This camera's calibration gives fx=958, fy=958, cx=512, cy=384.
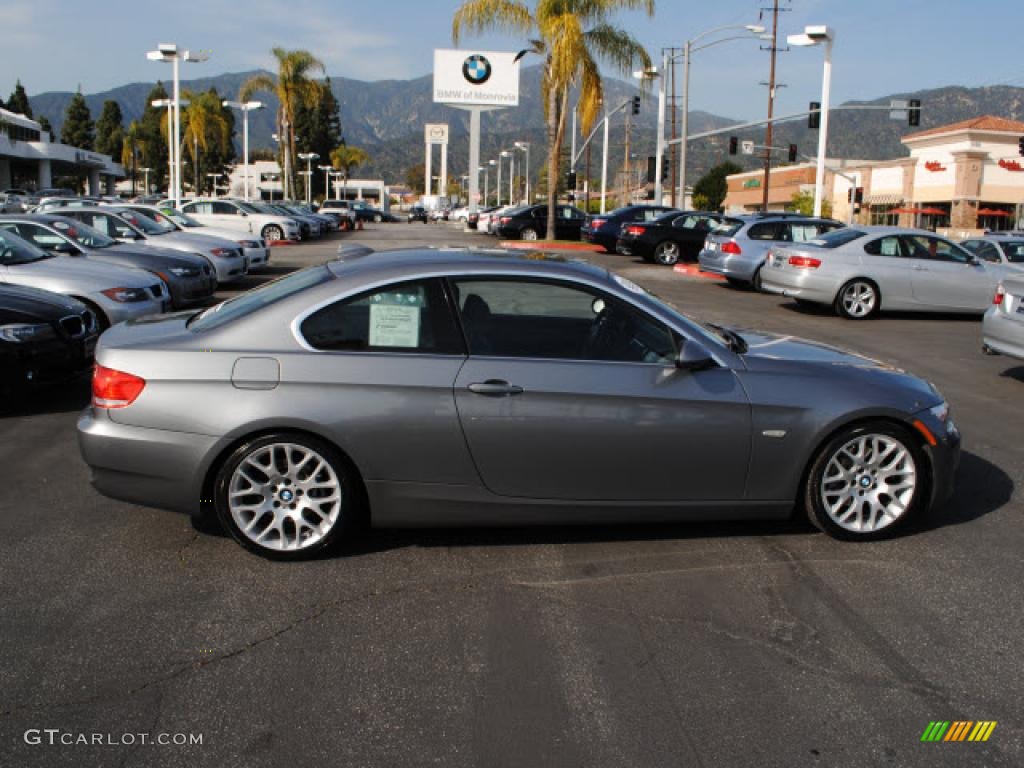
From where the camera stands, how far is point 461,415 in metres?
4.60

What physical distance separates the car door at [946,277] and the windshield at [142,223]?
45.1ft

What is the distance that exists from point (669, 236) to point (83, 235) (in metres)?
15.1

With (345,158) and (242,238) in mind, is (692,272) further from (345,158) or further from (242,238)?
(345,158)

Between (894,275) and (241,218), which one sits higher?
(241,218)

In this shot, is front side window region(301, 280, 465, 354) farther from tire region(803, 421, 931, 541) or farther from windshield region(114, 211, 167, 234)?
windshield region(114, 211, 167, 234)

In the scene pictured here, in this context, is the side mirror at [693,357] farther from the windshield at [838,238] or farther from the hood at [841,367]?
the windshield at [838,238]

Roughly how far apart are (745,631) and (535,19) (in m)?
29.7

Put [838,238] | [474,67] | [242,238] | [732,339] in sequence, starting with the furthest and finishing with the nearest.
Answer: [474,67], [242,238], [838,238], [732,339]

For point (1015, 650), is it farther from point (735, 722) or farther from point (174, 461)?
point (174, 461)

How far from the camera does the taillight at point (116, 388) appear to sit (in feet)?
15.4

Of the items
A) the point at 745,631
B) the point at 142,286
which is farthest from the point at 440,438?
the point at 142,286

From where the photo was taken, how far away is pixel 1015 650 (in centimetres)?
393

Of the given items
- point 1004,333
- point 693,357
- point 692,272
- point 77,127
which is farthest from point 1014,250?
point 77,127

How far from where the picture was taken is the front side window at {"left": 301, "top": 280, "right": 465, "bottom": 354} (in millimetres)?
4723
